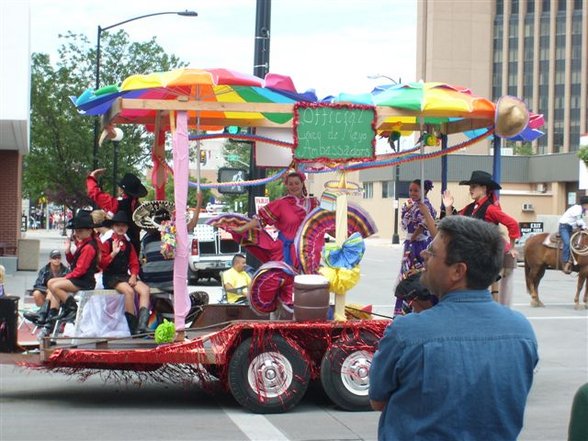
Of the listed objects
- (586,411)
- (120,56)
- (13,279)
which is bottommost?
(13,279)

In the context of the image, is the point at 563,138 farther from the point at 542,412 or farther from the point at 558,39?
the point at 542,412

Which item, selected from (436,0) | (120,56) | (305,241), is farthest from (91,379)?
(436,0)

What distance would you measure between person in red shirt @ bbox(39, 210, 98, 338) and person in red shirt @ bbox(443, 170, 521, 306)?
11.8 ft

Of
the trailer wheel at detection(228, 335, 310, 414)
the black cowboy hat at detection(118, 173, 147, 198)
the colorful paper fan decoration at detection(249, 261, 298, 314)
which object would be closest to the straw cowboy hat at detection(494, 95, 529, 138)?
the colorful paper fan decoration at detection(249, 261, 298, 314)

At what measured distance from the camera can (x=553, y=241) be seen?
22953 millimetres

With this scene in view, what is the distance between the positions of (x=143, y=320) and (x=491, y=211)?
12.0 feet

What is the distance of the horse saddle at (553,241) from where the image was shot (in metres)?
22.8

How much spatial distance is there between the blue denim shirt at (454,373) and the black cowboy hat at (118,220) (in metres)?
7.35

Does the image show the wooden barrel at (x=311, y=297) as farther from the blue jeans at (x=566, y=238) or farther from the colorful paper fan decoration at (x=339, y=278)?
the blue jeans at (x=566, y=238)

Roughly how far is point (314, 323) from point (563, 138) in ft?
355

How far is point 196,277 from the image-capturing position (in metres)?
27.1

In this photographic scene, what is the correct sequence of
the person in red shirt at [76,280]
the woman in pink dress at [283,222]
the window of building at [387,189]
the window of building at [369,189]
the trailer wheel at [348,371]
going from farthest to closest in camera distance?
the window of building at [369,189]
the window of building at [387,189]
the woman in pink dress at [283,222]
the person in red shirt at [76,280]
the trailer wheel at [348,371]

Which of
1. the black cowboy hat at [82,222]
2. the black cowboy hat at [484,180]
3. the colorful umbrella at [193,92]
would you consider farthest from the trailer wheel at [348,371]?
the black cowboy hat at [82,222]

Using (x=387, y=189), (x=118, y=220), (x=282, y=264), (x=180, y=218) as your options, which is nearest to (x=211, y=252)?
(x=118, y=220)
